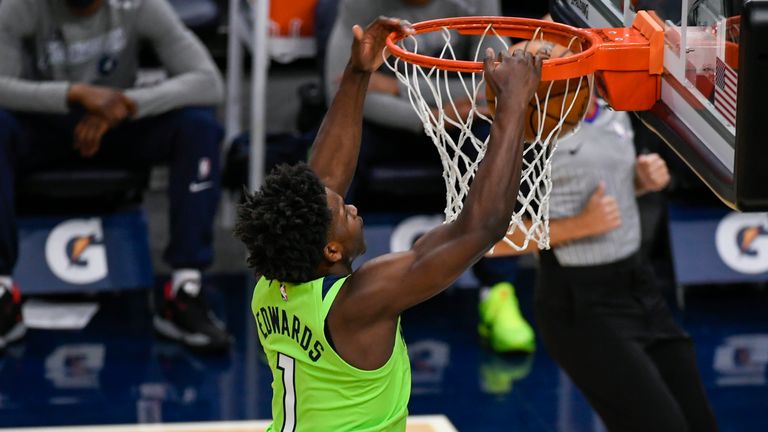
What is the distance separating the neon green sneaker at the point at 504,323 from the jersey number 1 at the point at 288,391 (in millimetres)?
2538

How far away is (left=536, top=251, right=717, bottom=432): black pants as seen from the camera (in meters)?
3.76

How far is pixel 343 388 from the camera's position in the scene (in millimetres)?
2865

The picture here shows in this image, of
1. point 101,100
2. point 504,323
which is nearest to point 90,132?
point 101,100

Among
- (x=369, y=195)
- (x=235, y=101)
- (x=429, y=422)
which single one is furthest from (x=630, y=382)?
(x=235, y=101)

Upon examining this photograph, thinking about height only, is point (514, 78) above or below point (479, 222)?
above

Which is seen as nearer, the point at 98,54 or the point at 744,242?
the point at 98,54

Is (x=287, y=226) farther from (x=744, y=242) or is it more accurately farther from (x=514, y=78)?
(x=744, y=242)

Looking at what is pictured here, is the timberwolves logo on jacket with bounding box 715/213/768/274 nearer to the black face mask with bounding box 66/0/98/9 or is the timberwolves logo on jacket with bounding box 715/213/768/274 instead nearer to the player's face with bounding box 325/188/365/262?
the black face mask with bounding box 66/0/98/9

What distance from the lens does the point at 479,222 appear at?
2.67 meters

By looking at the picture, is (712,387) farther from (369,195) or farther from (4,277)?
(4,277)

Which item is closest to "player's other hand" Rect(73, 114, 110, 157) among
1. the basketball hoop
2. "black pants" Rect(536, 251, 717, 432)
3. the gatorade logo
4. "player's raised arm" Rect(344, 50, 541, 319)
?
the gatorade logo

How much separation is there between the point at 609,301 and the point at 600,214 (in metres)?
0.25

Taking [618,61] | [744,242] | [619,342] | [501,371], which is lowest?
[501,371]

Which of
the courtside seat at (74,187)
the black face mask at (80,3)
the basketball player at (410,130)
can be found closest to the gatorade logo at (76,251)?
the courtside seat at (74,187)
